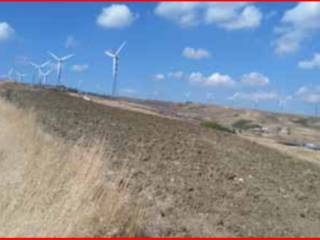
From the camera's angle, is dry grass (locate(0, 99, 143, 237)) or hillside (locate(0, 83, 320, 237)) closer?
dry grass (locate(0, 99, 143, 237))

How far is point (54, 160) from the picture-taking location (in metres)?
12.2

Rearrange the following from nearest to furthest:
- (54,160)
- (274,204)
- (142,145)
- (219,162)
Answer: (54,160), (274,204), (219,162), (142,145)

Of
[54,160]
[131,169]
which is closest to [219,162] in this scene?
[131,169]

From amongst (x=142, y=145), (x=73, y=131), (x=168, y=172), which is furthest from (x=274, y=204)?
(x=73, y=131)

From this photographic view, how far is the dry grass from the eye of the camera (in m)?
8.92

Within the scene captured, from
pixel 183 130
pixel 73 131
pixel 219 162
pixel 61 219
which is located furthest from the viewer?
pixel 183 130

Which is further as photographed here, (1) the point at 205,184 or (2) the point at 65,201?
(1) the point at 205,184

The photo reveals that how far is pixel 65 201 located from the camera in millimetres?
9422

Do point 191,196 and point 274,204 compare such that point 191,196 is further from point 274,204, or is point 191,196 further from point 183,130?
point 183,130

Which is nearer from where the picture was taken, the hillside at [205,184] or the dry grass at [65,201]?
the dry grass at [65,201]

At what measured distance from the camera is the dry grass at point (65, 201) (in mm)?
8922

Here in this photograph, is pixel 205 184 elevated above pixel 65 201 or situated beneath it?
situated beneath

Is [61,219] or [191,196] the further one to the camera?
[191,196]

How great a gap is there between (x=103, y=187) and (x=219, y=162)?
955cm
